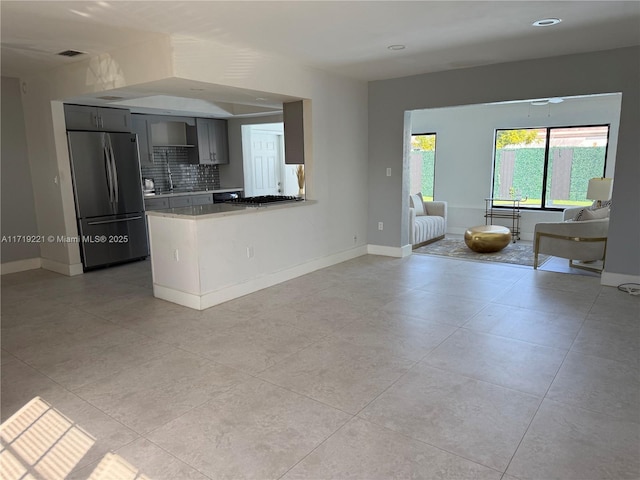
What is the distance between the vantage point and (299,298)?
4418mm

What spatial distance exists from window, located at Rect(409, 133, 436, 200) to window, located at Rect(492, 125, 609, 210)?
123 centimetres

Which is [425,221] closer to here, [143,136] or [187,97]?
[187,97]

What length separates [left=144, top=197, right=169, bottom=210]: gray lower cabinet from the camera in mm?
6457

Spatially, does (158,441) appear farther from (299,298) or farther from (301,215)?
(301,215)

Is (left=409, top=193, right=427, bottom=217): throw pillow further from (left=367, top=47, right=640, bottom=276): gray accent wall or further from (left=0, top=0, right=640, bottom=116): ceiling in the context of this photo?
(left=0, top=0, right=640, bottom=116): ceiling

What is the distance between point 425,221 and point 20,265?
19.3 feet

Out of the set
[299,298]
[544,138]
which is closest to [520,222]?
[544,138]

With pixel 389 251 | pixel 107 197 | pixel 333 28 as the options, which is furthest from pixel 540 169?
pixel 107 197

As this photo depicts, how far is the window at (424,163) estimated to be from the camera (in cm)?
890

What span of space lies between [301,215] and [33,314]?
2.88m

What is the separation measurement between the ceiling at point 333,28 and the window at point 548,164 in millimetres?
3547

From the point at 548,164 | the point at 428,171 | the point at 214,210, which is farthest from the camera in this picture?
the point at 428,171

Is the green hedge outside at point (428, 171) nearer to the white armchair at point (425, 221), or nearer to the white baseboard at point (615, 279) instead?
the white armchair at point (425, 221)

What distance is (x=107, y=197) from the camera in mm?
5617
